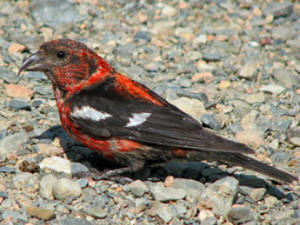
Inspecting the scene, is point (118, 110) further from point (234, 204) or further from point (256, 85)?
point (256, 85)

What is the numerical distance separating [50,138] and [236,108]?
2.41m

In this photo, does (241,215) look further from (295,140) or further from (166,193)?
(295,140)

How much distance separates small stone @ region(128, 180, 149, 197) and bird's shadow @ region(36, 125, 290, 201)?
0.34 meters

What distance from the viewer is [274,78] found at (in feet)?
25.0

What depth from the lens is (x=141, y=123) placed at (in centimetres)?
526

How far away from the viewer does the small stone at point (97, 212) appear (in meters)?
4.76

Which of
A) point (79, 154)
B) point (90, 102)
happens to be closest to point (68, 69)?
point (90, 102)

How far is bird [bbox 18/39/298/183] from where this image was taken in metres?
5.21

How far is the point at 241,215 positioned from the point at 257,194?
49cm

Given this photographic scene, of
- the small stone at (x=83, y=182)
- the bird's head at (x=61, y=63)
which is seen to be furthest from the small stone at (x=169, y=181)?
the bird's head at (x=61, y=63)

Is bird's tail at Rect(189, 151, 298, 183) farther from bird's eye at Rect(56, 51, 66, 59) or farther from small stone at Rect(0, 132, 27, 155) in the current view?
small stone at Rect(0, 132, 27, 155)

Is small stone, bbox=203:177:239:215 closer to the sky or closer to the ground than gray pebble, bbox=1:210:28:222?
closer to the sky

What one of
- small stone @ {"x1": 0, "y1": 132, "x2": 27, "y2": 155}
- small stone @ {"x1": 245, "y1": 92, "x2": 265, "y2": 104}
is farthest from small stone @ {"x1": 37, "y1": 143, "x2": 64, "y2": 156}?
small stone @ {"x1": 245, "y1": 92, "x2": 265, "y2": 104}

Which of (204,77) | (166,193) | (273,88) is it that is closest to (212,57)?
(204,77)
